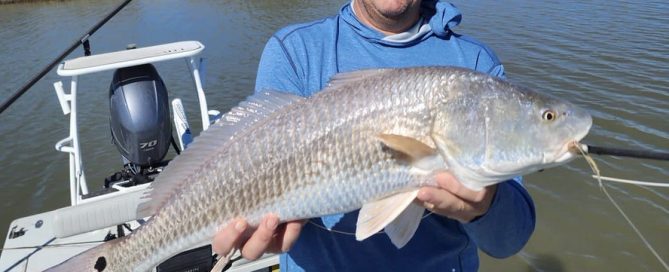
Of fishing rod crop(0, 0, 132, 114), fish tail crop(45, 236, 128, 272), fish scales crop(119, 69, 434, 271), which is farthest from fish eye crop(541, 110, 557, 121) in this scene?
fishing rod crop(0, 0, 132, 114)

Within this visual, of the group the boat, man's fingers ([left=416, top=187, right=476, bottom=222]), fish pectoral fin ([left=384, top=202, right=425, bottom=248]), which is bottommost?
the boat

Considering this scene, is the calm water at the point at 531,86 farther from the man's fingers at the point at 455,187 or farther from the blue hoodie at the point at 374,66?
the man's fingers at the point at 455,187

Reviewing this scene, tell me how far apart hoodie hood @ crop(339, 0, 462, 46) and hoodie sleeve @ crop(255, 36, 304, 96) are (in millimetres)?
378

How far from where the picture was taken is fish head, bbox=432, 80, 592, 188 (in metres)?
1.75

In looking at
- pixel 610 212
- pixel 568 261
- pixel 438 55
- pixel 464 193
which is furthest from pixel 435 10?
pixel 610 212

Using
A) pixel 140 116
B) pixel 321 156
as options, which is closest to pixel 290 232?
pixel 321 156

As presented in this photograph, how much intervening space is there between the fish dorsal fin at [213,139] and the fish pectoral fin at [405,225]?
0.61 metres

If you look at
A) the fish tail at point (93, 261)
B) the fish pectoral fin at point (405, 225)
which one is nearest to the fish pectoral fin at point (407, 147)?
the fish pectoral fin at point (405, 225)

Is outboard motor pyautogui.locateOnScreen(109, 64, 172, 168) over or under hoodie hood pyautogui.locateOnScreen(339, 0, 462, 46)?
under

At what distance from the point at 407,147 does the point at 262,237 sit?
68cm

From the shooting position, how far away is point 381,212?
5.99 feet

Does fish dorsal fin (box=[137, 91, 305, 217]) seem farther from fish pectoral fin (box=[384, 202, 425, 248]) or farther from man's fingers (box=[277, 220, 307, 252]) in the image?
fish pectoral fin (box=[384, 202, 425, 248])

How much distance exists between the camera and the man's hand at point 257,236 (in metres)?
1.92

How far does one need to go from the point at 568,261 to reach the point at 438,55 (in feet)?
15.5
